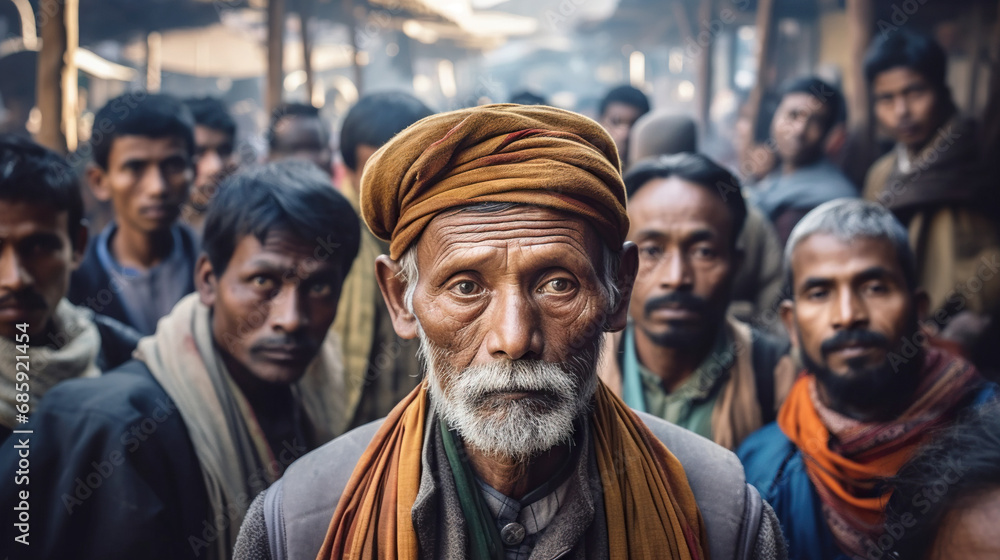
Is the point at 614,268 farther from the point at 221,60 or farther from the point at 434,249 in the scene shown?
the point at 221,60

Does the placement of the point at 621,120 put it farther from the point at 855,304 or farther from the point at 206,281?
the point at 206,281

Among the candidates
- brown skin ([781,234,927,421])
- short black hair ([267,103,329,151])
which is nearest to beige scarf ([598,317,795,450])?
brown skin ([781,234,927,421])

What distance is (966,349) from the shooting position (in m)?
4.21

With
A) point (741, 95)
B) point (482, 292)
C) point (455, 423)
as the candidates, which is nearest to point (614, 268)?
point (482, 292)

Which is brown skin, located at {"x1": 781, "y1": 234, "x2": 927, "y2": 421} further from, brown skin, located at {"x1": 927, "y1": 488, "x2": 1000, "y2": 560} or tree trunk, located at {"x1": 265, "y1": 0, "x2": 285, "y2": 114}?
tree trunk, located at {"x1": 265, "y1": 0, "x2": 285, "y2": 114}

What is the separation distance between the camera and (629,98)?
5977 millimetres

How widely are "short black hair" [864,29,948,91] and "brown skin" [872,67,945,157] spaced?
38mm

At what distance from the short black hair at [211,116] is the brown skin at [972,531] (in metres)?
5.07

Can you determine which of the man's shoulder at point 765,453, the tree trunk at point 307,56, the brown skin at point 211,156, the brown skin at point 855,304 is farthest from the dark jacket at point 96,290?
the tree trunk at point 307,56

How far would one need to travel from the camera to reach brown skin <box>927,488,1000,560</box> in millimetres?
1647

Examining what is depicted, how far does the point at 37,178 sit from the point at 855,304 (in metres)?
3.31

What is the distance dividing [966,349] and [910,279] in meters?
1.67

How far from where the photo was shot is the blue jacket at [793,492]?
2812mm

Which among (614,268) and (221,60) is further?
(221,60)
